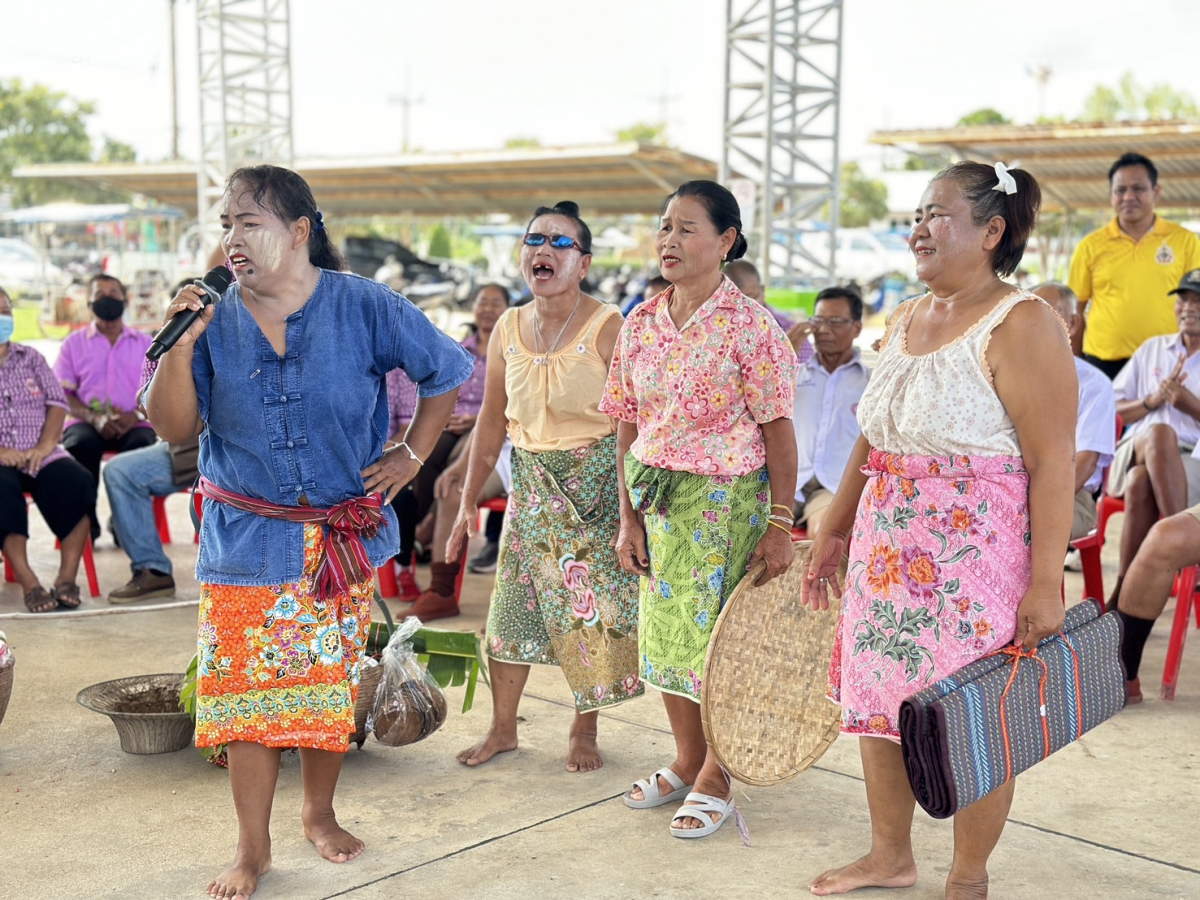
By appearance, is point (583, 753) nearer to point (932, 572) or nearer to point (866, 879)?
point (866, 879)

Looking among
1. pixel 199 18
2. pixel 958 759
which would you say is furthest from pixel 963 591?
pixel 199 18

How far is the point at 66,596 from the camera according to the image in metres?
5.86

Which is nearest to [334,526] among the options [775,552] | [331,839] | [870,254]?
[331,839]

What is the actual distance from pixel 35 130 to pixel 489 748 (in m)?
44.9

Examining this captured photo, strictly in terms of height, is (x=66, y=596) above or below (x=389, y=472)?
below

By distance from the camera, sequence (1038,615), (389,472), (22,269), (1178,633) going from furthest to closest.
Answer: (22,269) → (1178,633) → (389,472) → (1038,615)

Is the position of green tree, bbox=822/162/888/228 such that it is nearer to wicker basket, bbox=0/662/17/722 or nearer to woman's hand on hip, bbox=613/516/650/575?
woman's hand on hip, bbox=613/516/650/575

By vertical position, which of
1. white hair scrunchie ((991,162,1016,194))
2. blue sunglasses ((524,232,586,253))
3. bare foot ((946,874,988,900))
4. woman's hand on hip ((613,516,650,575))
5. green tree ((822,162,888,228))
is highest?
green tree ((822,162,888,228))

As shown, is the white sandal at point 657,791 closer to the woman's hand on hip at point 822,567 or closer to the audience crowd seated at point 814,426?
the woman's hand on hip at point 822,567

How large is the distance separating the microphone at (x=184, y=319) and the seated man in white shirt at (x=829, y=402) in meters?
3.09

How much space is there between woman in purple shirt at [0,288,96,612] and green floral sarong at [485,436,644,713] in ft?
9.58

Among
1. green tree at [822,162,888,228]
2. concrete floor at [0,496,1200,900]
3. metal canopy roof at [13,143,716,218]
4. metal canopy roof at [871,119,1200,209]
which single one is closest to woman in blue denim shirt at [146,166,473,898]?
concrete floor at [0,496,1200,900]

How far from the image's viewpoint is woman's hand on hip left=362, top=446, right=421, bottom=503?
318 centimetres

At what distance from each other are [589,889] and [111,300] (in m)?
4.95
